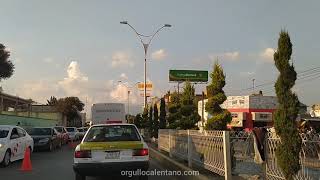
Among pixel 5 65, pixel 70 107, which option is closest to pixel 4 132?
pixel 5 65

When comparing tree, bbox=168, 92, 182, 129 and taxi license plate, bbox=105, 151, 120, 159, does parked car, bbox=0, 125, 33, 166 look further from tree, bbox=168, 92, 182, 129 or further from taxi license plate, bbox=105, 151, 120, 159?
tree, bbox=168, 92, 182, 129

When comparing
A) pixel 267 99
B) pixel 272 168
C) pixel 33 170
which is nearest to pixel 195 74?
pixel 267 99

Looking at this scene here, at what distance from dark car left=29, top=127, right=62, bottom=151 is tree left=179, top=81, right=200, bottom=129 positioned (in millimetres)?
8520

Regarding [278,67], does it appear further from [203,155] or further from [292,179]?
[203,155]

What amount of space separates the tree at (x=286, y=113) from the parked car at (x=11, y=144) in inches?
469

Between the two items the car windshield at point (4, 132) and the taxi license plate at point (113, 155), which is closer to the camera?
the taxi license plate at point (113, 155)

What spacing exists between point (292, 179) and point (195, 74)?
8426 cm

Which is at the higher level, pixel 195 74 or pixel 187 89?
pixel 195 74

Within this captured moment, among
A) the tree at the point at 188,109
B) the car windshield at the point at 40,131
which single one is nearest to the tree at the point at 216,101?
the tree at the point at 188,109

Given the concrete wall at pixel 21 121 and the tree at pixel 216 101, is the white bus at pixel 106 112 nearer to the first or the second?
the concrete wall at pixel 21 121

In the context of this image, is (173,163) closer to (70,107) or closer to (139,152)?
(139,152)

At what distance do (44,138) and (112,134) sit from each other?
1597cm

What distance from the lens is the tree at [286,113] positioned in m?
8.46

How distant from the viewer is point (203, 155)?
43.2 feet
